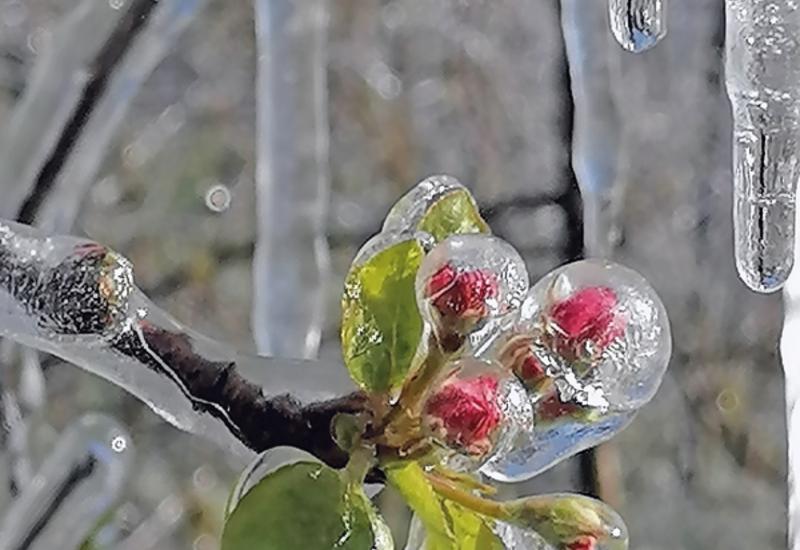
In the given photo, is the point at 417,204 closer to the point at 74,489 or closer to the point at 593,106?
the point at 74,489

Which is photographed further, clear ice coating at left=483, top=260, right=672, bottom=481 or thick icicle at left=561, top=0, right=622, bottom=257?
thick icicle at left=561, top=0, right=622, bottom=257

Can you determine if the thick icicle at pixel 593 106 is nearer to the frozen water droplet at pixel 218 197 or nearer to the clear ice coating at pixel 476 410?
the clear ice coating at pixel 476 410

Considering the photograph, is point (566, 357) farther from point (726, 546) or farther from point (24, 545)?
point (726, 546)

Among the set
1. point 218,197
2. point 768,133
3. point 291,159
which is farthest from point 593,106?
point 218,197

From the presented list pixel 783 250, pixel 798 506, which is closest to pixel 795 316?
pixel 798 506

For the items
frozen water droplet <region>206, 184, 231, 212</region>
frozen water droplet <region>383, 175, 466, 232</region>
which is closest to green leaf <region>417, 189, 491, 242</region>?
frozen water droplet <region>383, 175, 466, 232</region>

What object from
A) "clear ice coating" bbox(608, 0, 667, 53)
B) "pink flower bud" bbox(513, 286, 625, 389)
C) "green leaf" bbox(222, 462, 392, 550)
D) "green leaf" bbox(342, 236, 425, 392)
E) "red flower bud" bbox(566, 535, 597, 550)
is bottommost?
"red flower bud" bbox(566, 535, 597, 550)

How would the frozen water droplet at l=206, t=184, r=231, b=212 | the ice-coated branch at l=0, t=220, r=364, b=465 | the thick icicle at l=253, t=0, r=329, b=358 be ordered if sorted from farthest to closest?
1. the frozen water droplet at l=206, t=184, r=231, b=212
2. the thick icicle at l=253, t=0, r=329, b=358
3. the ice-coated branch at l=0, t=220, r=364, b=465

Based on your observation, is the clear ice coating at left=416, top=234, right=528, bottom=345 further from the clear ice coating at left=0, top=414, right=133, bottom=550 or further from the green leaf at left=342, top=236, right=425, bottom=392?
the clear ice coating at left=0, top=414, right=133, bottom=550

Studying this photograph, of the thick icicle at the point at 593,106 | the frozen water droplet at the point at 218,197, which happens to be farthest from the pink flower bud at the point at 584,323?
the frozen water droplet at the point at 218,197
